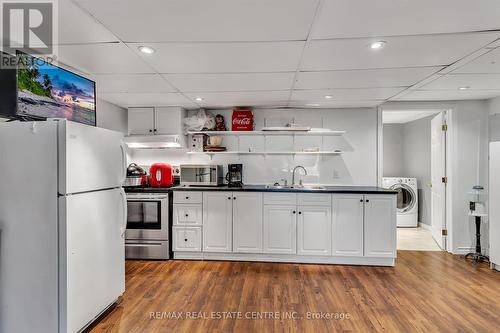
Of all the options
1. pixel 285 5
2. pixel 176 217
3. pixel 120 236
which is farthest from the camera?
pixel 176 217

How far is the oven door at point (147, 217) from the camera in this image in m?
3.77

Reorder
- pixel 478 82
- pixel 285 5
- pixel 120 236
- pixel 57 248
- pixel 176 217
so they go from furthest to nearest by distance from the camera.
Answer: pixel 176 217 < pixel 478 82 < pixel 120 236 < pixel 57 248 < pixel 285 5

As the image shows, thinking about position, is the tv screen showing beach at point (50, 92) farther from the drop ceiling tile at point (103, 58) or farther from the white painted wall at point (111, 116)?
the white painted wall at point (111, 116)

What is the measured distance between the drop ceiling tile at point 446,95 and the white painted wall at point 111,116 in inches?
165

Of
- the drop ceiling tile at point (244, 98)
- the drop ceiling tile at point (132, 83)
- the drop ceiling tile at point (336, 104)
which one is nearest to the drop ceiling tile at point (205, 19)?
the drop ceiling tile at point (132, 83)

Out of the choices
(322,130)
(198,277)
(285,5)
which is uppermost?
(285,5)

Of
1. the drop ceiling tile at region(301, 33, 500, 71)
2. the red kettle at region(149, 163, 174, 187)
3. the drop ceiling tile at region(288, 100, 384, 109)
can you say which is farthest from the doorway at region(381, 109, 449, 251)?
the red kettle at region(149, 163, 174, 187)

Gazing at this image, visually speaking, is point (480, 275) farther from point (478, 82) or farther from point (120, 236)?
point (120, 236)

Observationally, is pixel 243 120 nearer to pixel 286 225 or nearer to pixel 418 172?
pixel 286 225

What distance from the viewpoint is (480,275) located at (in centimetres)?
322

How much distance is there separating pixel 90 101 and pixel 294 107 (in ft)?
9.22

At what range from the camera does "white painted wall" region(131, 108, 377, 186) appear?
425 cm

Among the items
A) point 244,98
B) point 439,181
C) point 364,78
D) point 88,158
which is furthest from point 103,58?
point 439,181

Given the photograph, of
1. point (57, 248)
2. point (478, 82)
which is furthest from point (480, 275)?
point (57, 248)
